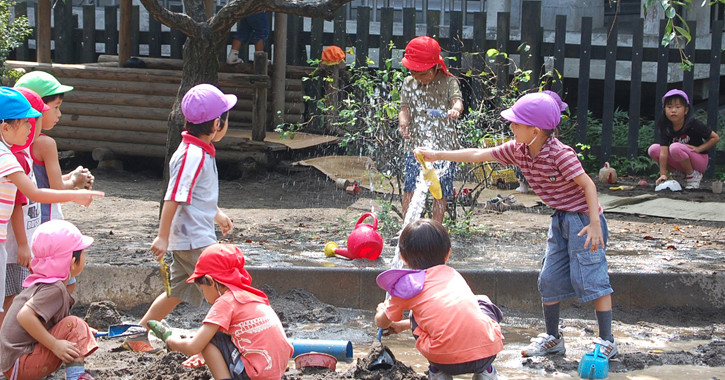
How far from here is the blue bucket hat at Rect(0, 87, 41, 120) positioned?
4273 mm

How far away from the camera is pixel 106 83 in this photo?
38.9ft

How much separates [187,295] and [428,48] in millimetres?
3077

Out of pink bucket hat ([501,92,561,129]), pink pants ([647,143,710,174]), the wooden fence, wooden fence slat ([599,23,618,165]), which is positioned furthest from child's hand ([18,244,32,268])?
wooden fence slat ([599,23,618,165])

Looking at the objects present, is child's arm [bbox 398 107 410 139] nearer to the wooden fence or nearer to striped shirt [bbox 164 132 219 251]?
striped shirt [bbox 164 132 219 251]

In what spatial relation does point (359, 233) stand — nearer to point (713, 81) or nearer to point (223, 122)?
point (223, 122)

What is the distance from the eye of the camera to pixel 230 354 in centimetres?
384

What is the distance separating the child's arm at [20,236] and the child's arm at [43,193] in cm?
17

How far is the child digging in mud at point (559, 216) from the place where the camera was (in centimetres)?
475

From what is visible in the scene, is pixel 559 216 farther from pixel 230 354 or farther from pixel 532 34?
pixel 532 34

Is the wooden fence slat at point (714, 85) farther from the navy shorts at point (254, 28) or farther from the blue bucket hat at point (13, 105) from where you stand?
the blue bucket hat at point (13, 105)

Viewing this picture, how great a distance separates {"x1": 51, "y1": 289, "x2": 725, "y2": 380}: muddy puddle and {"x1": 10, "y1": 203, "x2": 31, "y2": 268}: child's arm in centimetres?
61

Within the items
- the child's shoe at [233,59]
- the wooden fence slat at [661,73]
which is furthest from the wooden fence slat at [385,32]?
the wooden fence slat at [661,73]

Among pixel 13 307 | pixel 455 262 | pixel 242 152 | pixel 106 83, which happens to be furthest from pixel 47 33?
pixel 13 307

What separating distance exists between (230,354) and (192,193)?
3.75ft
